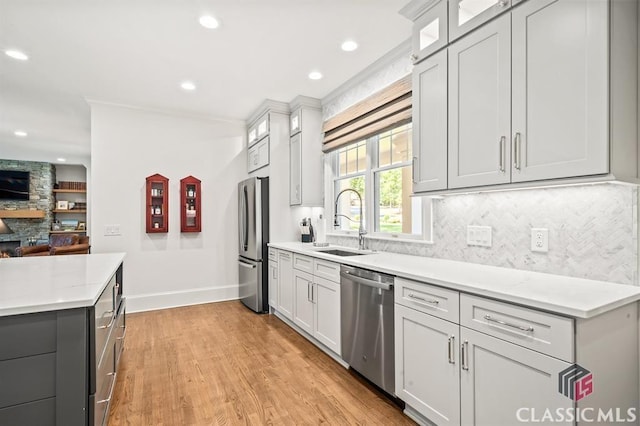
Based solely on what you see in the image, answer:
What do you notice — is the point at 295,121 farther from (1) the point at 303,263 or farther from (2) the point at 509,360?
(2) the point at 509,360

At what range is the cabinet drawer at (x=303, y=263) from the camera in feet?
10.2

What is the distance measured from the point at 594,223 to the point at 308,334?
2.49m

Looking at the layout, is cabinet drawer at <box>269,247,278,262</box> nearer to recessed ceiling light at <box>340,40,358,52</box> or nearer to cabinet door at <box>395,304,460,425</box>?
cabinet door at <box>395,304,460,425</box>

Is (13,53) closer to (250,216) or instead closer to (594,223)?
(250,216)

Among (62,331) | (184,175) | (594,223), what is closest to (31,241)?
(184,175)

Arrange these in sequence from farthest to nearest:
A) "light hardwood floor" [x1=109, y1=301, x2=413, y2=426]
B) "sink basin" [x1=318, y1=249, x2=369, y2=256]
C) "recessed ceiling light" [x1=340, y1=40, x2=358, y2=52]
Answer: "sink basin" [x1=318, y1=249, x2=369, y2=256]
"recessed ceiling light" [x1=340, y1=40, x2=358, y2=52]
"light hardwood floor" [x1=109, y1=301, x2=413, y2=426]

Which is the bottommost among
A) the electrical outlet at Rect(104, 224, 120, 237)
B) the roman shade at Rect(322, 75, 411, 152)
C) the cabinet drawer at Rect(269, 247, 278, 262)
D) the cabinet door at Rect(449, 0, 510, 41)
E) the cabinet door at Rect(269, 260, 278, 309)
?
the cabinet door at Rect(269, 260, 278, 309)

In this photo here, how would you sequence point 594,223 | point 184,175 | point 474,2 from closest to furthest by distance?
1. point 594,223
2. point 474,2
3. point 184,175

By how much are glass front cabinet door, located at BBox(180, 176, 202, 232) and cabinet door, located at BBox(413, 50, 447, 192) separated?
3482 millimetres

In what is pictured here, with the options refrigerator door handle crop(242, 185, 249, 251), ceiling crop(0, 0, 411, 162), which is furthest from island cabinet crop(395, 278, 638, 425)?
refrigerator door handle crop(242, 185, 249, 251)

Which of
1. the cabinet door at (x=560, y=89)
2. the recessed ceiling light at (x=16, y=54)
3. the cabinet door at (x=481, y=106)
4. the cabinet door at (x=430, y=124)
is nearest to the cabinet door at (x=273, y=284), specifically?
the cabinet door at (x=430, y=124)

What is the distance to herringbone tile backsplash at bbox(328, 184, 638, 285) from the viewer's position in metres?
1.53

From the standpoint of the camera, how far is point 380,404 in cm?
214

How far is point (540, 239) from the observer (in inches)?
72.0
